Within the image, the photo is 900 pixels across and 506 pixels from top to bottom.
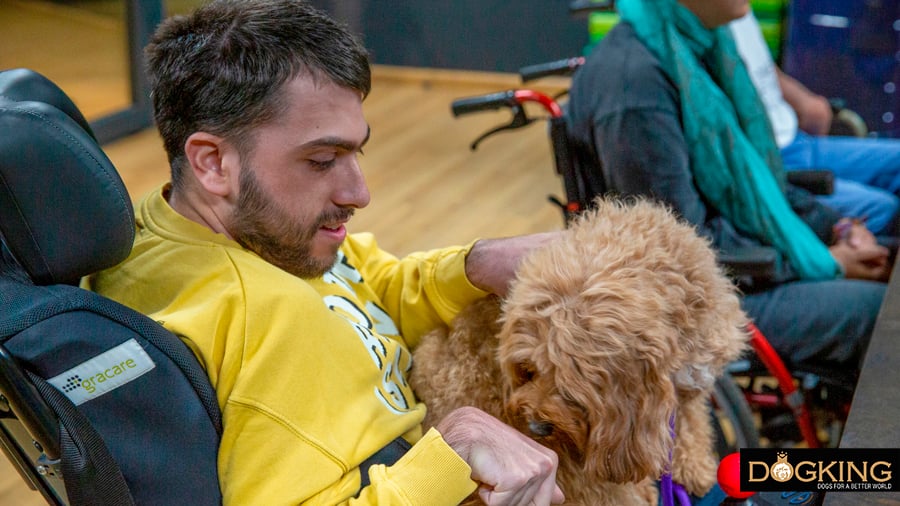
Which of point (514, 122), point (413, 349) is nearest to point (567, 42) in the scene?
point (514, 122)

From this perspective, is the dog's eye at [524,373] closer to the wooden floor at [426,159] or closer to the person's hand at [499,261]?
the person's hand at [499,261]

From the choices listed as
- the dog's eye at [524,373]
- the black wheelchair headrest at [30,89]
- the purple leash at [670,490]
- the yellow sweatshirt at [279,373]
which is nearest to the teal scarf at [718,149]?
the purple leash at [670,490]

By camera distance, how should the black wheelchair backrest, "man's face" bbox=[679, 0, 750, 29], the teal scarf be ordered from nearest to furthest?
1. the black wheelchair backrest
2. the teal scarf
3. "man's face" bbox=[679, 0, 750, 29]

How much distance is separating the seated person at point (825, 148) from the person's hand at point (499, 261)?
137cm

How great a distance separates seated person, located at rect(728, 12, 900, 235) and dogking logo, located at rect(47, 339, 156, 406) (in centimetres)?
196

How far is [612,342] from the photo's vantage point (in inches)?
45.3

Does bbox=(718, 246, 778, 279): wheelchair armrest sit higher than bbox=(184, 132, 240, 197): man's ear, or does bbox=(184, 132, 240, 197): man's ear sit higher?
bbox=(184, 132, 240, 197): man's ear

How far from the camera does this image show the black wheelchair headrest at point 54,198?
37.9 inches

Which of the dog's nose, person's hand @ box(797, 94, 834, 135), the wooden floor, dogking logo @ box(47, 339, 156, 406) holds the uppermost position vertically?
dogking logo @ box(47, 339, 156, 406)

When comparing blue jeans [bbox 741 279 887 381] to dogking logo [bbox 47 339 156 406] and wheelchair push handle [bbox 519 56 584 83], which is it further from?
dogking logo [bbox 47 339 156 406]

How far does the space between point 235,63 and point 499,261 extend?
0.47 metres

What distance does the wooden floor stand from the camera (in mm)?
3679

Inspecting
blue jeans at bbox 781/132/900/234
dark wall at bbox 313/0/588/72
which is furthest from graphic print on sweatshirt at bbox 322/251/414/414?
dark wall at bbox 313/0/588/72

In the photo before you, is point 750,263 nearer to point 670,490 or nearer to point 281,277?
point 670,490
